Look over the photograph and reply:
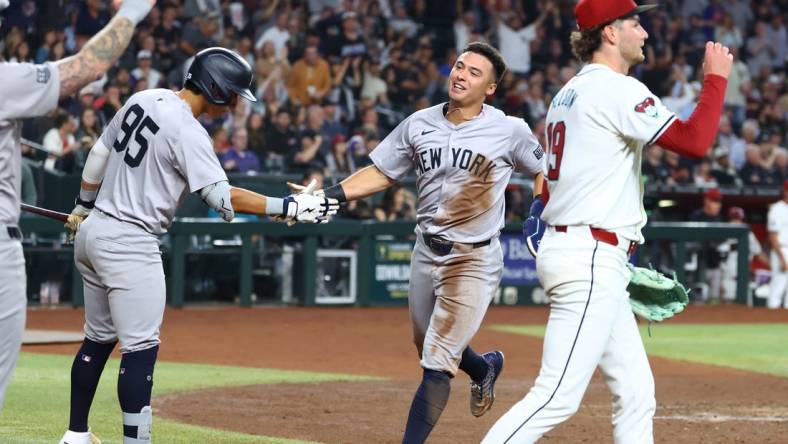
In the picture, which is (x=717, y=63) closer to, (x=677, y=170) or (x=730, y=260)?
(x=730, y=260)

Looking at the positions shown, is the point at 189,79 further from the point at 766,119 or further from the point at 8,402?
the point at 766,119

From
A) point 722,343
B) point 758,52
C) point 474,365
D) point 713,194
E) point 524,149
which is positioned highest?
point 758,52

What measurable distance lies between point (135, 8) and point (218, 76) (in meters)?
1.20

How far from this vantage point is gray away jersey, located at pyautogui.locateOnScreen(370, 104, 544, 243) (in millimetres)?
7051

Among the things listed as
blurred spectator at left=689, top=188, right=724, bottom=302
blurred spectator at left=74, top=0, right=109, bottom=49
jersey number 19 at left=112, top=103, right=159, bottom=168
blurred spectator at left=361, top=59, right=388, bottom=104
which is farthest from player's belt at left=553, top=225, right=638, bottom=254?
blurred spectator at left=361, top=59, right=388, bottom=104

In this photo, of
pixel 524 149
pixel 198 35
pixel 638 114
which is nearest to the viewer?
pixel 638 114

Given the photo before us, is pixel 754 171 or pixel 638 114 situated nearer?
pixel 638 114

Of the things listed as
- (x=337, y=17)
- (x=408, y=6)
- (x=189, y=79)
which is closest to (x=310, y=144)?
(x=337, y=17)

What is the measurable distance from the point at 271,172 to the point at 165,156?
495 inches

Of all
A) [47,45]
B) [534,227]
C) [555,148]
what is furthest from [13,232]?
[47,45]

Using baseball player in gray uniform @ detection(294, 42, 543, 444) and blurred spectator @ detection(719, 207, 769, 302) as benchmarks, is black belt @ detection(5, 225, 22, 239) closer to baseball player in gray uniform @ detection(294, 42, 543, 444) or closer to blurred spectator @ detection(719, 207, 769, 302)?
baseball player in gray uniform @ detection(294, 42, 543, 444)

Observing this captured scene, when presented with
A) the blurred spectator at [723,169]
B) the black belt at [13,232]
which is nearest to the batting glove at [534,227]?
the black belt at [13,232]

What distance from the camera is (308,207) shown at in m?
6.46

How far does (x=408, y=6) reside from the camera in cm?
2434
